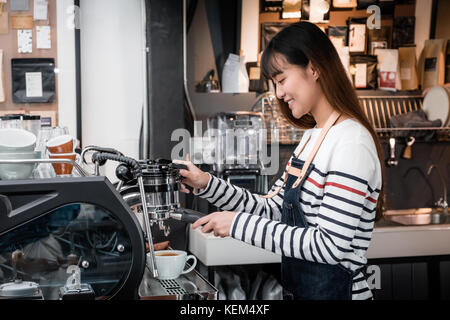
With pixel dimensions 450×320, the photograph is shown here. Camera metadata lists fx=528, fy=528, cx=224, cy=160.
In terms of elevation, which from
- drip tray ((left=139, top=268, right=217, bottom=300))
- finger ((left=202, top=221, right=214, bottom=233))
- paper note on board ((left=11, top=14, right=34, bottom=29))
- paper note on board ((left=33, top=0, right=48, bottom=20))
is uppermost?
paper note on board ((left=33, top=0, right=48, bottom=20))

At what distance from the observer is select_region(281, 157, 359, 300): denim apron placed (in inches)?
58.8

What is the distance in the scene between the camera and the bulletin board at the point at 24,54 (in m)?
3.13

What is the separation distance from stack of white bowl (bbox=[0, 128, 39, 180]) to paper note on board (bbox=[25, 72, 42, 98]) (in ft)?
6.57

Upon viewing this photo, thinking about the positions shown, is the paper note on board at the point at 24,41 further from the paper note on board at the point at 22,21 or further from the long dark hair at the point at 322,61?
the long dark hair at the point at 322,61

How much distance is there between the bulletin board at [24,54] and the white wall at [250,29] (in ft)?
3.89

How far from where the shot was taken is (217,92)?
3.41m

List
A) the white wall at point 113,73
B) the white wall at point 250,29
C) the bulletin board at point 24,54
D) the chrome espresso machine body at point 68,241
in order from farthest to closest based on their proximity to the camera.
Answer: the white wall at point 250,29
the white wall at point 113,73
the bulletin board at point 24,54
the chrome espresso machine body at point 68,241

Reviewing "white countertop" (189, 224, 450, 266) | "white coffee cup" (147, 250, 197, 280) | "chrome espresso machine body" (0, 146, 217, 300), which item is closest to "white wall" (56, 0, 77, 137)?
"white countertop" (189, 224, 450, 266)

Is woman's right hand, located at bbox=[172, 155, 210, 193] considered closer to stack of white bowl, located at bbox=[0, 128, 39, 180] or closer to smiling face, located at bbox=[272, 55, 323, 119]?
smiling face, located at bbox=[272, 55, 323, 119]

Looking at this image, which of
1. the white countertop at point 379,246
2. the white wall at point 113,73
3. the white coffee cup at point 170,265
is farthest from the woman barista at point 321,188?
the white wall at point 113,73

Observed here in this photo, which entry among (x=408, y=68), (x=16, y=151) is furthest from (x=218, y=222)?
(x=408, y=68)

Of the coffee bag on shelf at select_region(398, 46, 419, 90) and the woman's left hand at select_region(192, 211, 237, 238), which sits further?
the coffee bag on shelf at select_region(398, 46, 419, 90)

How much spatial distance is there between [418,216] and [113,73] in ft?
7.40

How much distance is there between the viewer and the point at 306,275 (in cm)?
154
